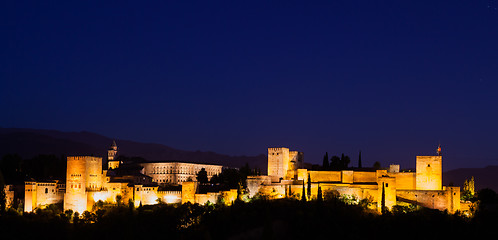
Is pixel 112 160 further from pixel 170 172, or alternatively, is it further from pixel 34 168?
pixel 34 168

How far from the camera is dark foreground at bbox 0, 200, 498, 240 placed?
4200 centimetres

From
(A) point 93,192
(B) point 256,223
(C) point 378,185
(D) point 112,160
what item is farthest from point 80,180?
(D) point 112,160

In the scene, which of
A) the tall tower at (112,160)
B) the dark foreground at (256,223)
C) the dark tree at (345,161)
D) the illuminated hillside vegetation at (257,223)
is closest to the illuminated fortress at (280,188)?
the illuminated hillside vegetation at (257,223)

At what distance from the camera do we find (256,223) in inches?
1719

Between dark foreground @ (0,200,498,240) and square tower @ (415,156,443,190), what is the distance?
4777mm

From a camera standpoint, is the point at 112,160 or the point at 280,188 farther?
the point at 112,160

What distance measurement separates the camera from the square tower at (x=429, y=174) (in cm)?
5116

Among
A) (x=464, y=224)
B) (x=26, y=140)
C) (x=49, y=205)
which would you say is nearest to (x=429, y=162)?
(x=464, y=224)

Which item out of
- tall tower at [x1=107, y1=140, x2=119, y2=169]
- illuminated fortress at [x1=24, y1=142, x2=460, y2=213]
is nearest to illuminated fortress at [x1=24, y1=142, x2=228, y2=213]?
illuminated fortress at [x1=24, y1=142, x2=460, y2=213]

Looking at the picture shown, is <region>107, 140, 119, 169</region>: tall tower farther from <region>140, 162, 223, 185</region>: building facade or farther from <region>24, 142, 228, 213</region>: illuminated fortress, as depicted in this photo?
<region>24, 142, 228, 213</region>: illuminated fortress

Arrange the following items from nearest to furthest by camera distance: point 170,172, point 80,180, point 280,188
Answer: point 280,188 < point 80,180 < point 170,172

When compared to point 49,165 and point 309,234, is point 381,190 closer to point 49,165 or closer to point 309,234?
point 309,234

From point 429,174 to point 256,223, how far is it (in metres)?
17.4

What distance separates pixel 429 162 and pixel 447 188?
3493mm
